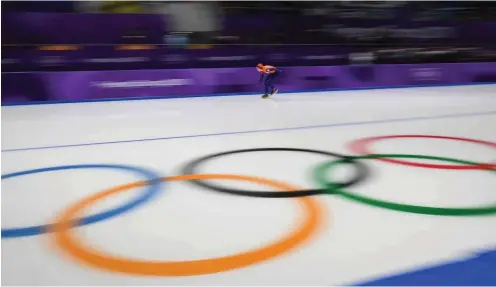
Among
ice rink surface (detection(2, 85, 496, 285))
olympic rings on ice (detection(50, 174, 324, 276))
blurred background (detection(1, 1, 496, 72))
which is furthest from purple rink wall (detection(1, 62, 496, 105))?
olympic rings on ice (detection(50, 174, 324, 276))

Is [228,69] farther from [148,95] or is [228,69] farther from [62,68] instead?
[62,68]

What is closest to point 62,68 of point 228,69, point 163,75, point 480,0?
point 163,75

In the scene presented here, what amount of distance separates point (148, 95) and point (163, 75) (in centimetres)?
35

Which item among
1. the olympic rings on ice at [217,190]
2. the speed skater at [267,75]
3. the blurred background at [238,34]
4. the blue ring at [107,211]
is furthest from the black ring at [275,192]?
the blurred background at [238,34]

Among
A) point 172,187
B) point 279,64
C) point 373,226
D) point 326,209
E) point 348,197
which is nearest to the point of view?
point 373,226

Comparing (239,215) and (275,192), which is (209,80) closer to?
(275,192)

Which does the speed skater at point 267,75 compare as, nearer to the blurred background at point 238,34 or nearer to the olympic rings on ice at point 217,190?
the blurred background at point 238,34

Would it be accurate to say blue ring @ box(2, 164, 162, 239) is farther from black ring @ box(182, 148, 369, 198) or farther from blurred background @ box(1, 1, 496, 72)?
blurred background @ box(1, 1, 496, 72)

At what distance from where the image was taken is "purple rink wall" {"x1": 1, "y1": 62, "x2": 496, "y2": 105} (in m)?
5.89

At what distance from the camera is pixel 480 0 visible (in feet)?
28.1

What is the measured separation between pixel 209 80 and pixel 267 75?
90 cm

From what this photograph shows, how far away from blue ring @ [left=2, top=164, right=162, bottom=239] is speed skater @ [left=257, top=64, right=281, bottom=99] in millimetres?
3696

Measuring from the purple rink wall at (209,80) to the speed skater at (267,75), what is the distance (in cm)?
35

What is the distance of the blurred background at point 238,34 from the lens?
6484 mm
